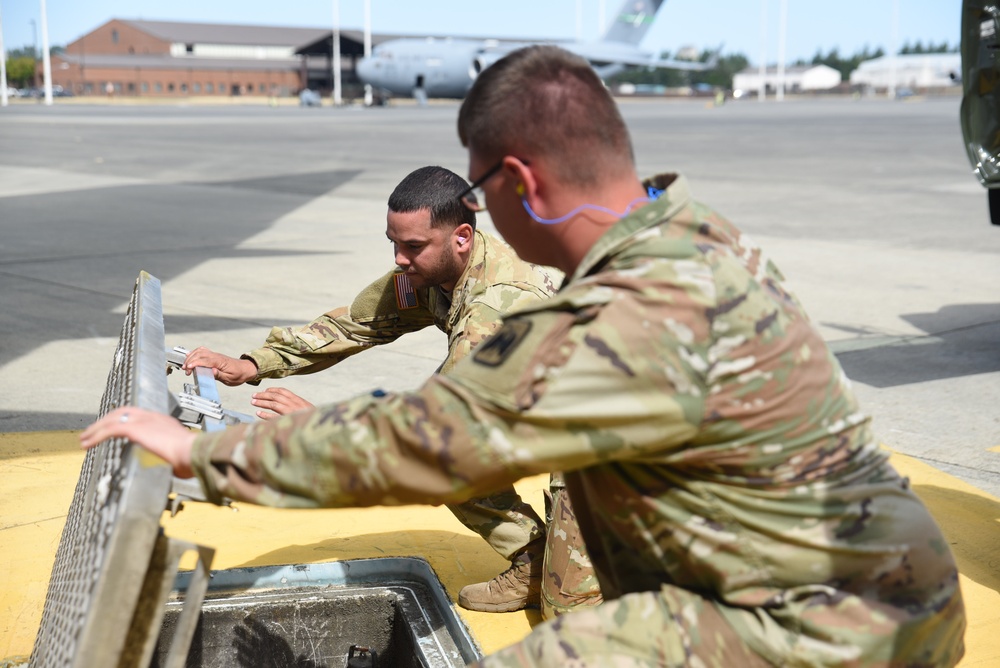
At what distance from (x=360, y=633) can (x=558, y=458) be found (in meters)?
1.98

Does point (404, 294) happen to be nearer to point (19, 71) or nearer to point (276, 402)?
point (276, 402)

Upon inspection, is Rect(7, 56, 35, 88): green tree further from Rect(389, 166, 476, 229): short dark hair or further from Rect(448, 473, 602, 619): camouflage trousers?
Rect(448, 473, 602, 619): camouflage trousers

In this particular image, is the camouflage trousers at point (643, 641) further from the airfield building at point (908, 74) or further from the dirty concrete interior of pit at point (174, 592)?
the airfield building at point (908, 74)

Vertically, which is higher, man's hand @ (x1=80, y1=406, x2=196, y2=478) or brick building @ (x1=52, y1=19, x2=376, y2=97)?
brick building @ (x1=52, y1=19, x2=376, y2=97)

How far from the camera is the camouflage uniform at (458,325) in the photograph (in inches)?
131

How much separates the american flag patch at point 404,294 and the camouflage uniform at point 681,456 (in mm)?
1921

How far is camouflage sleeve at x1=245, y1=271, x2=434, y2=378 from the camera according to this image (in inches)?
142

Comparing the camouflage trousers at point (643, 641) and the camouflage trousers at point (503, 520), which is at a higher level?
the camouflage trousers at point (643, 641)

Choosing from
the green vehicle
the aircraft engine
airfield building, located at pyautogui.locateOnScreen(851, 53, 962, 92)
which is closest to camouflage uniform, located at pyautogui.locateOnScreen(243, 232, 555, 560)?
the green vehicle

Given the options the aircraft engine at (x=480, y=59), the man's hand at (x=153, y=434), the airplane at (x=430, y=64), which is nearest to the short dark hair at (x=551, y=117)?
the man's hand at (x=153, y=434)

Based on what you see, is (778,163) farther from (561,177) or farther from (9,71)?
(9,71)

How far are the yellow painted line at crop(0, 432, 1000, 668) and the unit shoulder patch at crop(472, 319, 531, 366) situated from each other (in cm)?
186

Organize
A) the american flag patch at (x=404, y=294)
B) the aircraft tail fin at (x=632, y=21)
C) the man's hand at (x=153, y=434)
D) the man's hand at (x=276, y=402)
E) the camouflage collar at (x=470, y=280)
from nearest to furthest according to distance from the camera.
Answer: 1. the man's hand at (x=153, y=434)
2. the man's hand at (x=276, y=402)
3. the camouflage collar at (x=470, y=280)
4. the american flag patch at (x=404, y=294)
5. the aircraft tail fin at (x=632, y=21)

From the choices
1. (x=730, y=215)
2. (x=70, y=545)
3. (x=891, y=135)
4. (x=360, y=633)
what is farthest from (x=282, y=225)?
(x=891, y=135)
